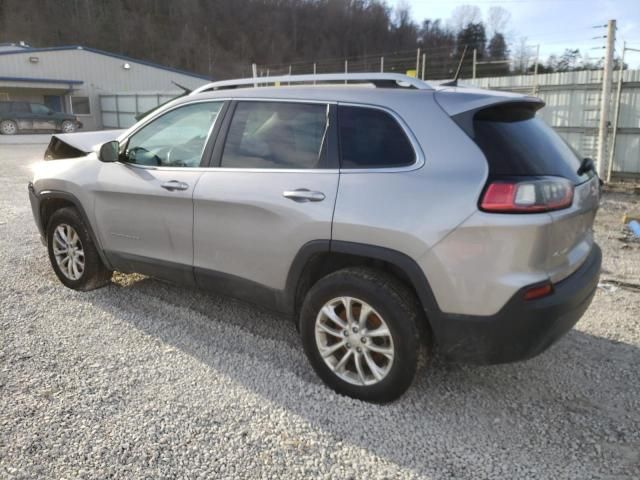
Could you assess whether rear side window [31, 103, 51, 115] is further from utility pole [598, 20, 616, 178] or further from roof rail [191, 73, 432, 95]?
roof rail [191, 73, 432, 95]

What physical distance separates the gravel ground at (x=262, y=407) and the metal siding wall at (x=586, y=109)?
7.26 meters

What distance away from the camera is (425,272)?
262cm

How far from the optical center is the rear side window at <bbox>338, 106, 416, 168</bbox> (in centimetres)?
277

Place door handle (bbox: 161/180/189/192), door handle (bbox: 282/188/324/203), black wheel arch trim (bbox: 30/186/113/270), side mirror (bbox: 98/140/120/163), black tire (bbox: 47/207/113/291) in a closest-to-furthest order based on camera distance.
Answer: door handle (bbox: 282/188/324/203), door handle (bbox: 161/180/189/192), side mirror (bbox: 98/140/120/163), black wheel arch trim (bbox: 30/186/113/270), black tire (bbox: 47/207/113/291)

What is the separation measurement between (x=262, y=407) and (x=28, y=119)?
28.7 m

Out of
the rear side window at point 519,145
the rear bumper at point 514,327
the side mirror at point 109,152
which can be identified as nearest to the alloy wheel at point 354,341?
the rear bumper at point 514,327

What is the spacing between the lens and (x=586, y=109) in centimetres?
1087

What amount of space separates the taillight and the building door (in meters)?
34.7

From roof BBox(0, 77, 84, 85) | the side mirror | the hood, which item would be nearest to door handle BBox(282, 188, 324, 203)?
the side mirror

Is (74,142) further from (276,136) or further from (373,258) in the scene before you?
(373,258)

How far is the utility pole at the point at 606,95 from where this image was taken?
9.20m

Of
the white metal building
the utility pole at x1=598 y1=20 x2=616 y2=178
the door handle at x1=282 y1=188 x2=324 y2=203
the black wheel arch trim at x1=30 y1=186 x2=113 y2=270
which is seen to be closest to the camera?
the door handle at x1=282 y1=188 x2=324 y2=203

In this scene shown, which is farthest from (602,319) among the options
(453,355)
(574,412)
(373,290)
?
(373,290)

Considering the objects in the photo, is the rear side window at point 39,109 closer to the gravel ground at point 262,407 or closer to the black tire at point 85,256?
the black tire at point 85,256
